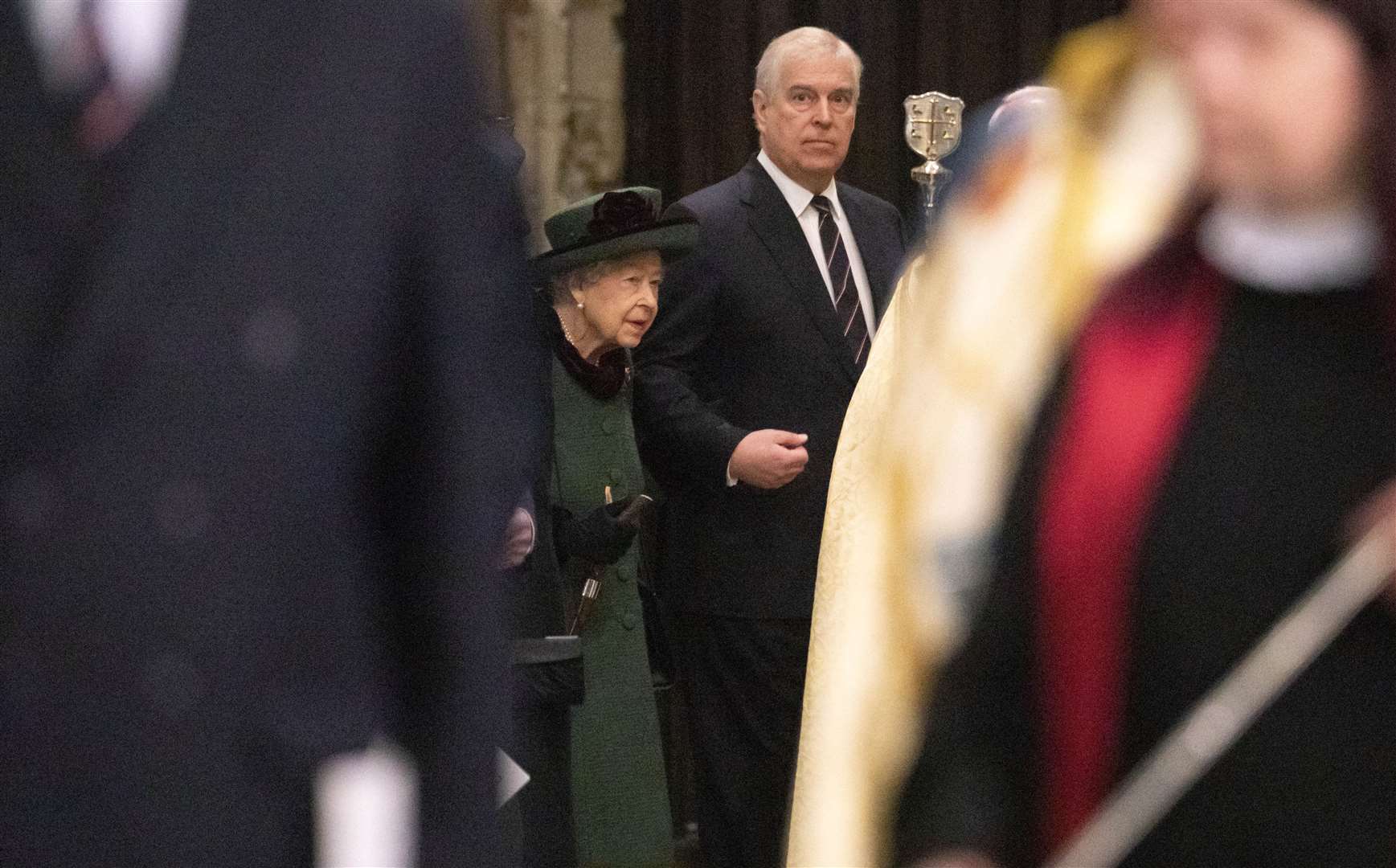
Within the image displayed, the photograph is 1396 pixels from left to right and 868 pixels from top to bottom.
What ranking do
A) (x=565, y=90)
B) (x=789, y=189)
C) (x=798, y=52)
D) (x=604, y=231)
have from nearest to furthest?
(x=604, y=231)
(x=789, y=189)
(x=798, y=52)
(x=565, y=90)

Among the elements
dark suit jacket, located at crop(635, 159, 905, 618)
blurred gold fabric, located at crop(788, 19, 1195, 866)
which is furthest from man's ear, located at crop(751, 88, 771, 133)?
blurred gold fabric, located at crop(788, 19, 1195, 866)

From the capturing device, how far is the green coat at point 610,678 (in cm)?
392

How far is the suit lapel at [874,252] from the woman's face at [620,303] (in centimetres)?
58

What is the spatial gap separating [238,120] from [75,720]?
0.32m

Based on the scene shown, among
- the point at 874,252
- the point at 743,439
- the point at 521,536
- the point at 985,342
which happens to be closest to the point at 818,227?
the point at 874,252

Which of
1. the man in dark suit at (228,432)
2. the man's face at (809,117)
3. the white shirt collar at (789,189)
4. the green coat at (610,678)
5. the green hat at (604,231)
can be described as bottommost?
the green coat at (610,678)

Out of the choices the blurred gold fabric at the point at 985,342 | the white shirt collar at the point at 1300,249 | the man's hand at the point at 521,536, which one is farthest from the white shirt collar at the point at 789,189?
the white shirt collar at the point at 1300,249

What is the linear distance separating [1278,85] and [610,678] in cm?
286

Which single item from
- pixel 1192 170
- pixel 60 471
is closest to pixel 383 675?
pixel 60 471

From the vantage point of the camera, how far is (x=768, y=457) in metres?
4.09

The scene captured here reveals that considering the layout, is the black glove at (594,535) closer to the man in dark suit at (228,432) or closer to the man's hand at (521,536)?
the man's hand at (521,536)

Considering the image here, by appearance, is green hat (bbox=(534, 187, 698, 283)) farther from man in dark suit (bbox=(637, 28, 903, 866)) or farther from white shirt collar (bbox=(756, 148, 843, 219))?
white shirt collar (bbox=(756, 148, 843, 219))

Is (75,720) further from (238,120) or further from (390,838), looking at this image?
(238,120)

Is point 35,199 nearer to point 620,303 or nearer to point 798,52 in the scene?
point 620,303
